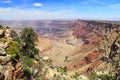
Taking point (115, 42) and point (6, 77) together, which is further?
point (115, 42)

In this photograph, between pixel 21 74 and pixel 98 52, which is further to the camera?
pixel 98 52

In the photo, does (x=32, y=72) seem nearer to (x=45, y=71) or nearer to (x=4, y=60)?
(x=45, y=71)

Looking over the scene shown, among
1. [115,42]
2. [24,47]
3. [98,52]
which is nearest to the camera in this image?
[24,47]

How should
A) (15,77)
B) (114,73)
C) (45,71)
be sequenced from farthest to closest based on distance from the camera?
(114,73)
(45,71)
(15,77)

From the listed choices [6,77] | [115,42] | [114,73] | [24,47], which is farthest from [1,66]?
[115,42]

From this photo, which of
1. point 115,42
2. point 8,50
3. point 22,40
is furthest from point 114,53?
point 8,50

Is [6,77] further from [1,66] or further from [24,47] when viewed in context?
[24,47]

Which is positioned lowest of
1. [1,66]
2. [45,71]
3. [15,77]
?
[45,71]

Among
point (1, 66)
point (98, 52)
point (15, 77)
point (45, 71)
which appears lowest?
point (98, 52)

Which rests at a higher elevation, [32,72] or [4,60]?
[4,60]
